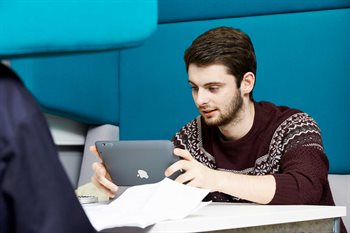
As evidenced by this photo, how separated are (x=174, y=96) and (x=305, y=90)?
0.51m

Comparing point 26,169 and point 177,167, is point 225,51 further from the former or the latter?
point 26,169

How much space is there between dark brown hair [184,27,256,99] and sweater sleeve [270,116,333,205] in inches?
10.8

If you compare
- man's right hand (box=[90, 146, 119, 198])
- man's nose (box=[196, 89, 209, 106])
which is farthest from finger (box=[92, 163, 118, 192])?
man's nose (box=[196, 89, 209, 106])

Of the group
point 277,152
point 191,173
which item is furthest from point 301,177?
point 191,173

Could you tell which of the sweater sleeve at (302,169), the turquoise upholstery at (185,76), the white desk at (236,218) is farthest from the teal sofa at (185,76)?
the white desk at (236,218)

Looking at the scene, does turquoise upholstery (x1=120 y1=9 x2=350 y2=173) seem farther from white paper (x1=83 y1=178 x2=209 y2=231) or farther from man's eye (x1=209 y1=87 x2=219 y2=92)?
white paper (x1=83 y1=178 x2=209 y2=231)

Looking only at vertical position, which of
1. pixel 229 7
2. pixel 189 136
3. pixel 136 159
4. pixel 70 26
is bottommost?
pixel 189 136

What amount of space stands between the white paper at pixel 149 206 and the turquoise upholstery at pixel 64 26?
20.5 inches

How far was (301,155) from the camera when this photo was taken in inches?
69.1

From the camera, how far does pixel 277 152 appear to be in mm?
1850

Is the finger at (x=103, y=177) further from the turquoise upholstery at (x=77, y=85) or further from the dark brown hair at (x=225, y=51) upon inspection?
the turquoise upholstery at (x=77, y=85)

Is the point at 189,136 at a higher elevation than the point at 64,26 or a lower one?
lower

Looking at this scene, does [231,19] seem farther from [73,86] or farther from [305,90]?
[73,86]

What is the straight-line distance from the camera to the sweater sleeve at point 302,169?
1606mm
